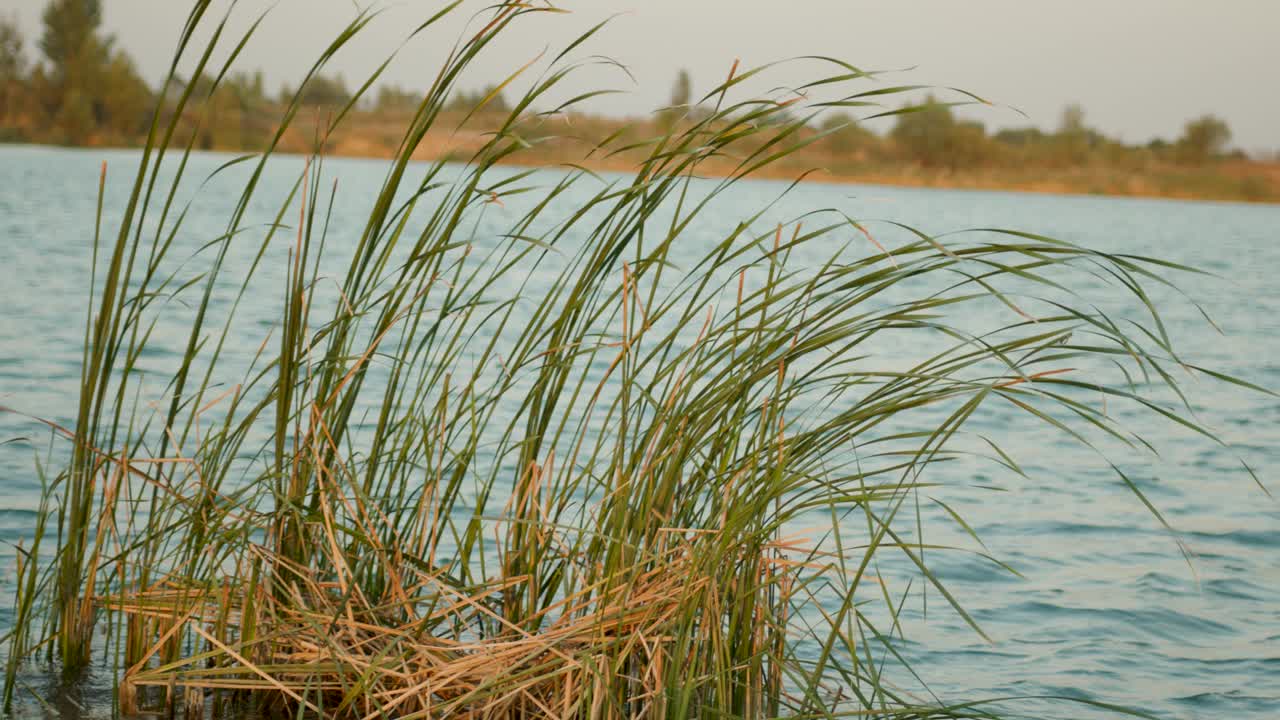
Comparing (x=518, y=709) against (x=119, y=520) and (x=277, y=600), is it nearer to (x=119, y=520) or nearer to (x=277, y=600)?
(x=277, y=600)

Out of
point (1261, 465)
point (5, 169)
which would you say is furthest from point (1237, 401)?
point (5, 169)

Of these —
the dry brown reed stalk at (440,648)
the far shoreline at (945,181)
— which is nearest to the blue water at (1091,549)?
the dry brown reed stalk at (440,648)

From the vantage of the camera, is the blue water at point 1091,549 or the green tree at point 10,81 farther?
the green tree at point 10,81

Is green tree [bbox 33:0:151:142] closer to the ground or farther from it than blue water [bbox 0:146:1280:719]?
farther from it

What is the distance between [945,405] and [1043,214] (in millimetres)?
28509

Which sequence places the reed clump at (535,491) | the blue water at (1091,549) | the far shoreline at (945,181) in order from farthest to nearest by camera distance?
1. the far shoreline at (945,181)
2. the blue water at (1091,549)
3. the reed clump at (535,491)

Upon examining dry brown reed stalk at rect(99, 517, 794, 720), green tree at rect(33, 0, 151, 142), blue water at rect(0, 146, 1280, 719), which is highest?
green tree at rect(33, 0, 151, 142)

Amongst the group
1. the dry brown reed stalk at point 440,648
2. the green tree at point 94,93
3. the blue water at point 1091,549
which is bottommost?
the blue water at point 1091,549

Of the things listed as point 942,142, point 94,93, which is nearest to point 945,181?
point 942,142

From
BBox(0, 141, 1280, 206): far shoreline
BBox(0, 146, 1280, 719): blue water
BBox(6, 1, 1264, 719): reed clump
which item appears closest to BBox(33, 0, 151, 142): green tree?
BBox(0, 141, 1280, 206): far shoreline

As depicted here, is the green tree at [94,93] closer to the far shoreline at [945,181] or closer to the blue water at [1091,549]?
the far shoreline at [945,181]

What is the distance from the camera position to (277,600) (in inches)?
80.9

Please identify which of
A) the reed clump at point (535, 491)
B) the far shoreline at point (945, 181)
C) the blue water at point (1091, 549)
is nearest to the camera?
the reed clump at point (535, 491)

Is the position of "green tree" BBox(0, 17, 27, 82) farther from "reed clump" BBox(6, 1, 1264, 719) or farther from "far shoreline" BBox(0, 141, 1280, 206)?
"reed clump" BBox(6, 1, 1264, 719)
